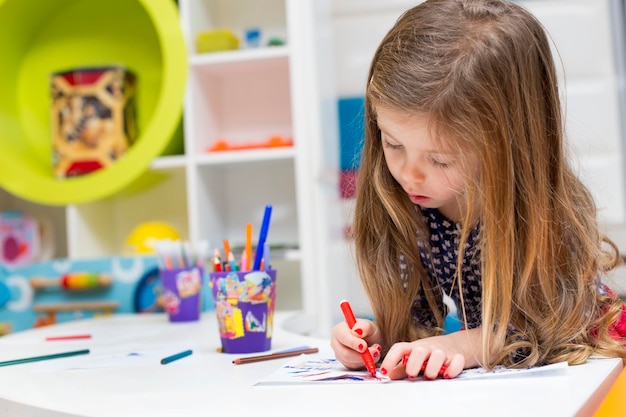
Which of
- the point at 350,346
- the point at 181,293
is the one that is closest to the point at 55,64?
the point at 181,293

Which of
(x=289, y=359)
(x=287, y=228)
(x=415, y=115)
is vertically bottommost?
(x=289, y=359)

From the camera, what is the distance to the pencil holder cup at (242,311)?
0.85m

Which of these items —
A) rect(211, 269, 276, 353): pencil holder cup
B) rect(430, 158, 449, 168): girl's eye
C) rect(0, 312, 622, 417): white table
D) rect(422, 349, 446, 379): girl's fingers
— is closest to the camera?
rect(0, 312, 622, 417): white table

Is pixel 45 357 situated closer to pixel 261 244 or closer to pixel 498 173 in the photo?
pixel 261 244

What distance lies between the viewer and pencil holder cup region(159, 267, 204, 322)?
3.93 ft

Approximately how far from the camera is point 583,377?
61cm

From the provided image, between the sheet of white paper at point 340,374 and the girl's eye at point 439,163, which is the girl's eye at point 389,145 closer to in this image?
the girl's eye at point 439,163

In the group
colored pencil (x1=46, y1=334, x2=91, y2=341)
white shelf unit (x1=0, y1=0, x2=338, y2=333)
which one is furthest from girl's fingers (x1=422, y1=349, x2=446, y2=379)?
white shelf unit (x1=0, y1=0, x2=338, y2=333)

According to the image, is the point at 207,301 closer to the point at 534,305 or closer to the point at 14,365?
the point at 14,365

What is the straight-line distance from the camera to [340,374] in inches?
26.5

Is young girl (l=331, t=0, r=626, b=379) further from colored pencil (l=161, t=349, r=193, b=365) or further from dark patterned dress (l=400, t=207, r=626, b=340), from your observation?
colored pencil (l=161, t=349, r=193, b=365)

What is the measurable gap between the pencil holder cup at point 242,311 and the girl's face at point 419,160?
0.71 feet

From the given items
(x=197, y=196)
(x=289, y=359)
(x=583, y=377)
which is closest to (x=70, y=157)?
(x=197, y=196)

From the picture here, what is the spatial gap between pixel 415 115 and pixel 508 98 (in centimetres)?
9
